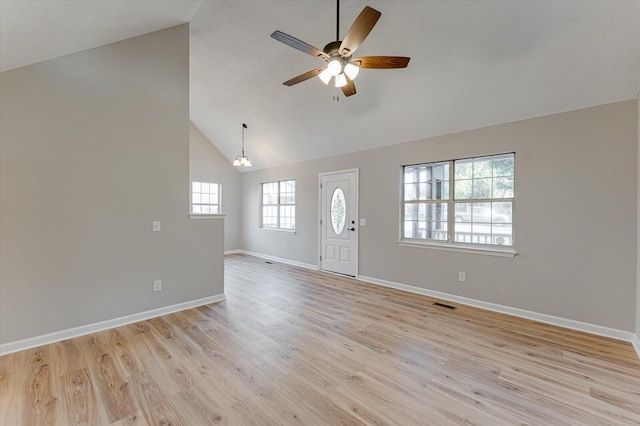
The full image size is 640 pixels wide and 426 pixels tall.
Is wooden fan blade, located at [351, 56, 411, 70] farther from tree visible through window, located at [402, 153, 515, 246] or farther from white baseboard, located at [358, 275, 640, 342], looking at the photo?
white baseboard, located at [358, 275, 640, 342]

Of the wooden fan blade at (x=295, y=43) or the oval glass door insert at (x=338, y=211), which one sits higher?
the wooden fan blade at (x=295, y=43)

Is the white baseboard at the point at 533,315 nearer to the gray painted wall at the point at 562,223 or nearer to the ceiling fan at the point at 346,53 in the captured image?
the gray painted wall at the point at 562,223

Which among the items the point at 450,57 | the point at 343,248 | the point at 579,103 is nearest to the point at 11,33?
the point at 450,57

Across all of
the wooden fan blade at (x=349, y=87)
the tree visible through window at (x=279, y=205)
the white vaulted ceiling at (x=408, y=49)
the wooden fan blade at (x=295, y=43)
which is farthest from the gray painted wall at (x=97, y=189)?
the tree visible through window at (x=279, y=205)

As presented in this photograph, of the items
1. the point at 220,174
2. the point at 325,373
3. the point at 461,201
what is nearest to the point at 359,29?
the point at 325,373

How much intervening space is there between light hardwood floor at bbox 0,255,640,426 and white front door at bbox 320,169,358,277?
6.76 feet

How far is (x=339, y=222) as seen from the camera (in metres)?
5.72

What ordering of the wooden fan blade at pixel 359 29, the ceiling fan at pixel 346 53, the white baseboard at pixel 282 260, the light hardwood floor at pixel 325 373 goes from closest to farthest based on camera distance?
the light hardwood floor at pixel 325 373 → the wooden fan blade at pixel 359 29 → the ceiling fan at pixel 346 53 → the white baseboard at pixel 282 260

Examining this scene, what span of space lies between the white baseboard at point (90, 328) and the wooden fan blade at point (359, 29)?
11.5 ft

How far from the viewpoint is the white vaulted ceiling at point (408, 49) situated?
8.14 feet

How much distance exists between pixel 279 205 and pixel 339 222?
2.24 meters

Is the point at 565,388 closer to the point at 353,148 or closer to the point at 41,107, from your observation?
the point at 353,148

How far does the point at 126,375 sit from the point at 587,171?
495 centimetres

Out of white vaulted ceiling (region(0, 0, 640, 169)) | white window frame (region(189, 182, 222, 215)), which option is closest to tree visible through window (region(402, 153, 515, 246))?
white vaulted ceiling (region(0, 0, 640, 169))
